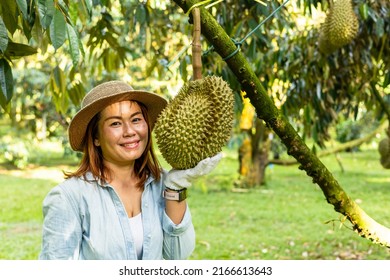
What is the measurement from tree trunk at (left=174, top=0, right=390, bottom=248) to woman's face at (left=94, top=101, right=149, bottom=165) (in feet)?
0.99

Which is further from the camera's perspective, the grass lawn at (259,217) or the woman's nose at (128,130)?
the grass lawn at (259,217)

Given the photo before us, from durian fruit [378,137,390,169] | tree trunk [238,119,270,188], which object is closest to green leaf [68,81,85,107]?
durian fruit [378,137,390,169]

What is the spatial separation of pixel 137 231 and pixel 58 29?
1.89 ft

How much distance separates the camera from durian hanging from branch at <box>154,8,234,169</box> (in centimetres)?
120

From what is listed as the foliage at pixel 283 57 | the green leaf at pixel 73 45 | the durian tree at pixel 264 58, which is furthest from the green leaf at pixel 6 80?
the foliage at pixel 283 57

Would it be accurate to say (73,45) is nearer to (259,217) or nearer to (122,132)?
(122,132)

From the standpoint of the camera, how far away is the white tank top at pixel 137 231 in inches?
57.0

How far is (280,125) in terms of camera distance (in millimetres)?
1296

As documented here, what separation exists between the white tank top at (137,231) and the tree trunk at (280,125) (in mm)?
420

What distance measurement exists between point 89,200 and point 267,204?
521 cm

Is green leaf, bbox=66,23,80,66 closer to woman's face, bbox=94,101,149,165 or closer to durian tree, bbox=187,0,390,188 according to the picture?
woman's face, bbox=94,101,149,165

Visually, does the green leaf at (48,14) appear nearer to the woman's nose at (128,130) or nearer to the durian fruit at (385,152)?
the woman's nose at (128,130)

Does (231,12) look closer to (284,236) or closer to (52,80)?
(52,80)
